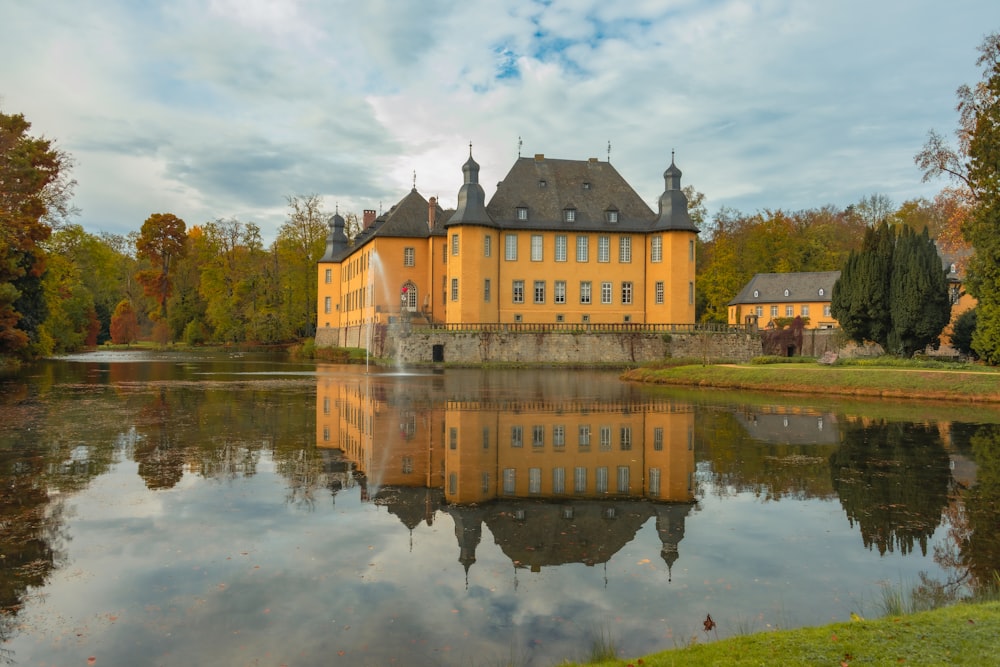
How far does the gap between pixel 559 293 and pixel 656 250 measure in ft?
23.0

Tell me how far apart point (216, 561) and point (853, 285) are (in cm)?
3142

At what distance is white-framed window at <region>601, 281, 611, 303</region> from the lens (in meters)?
48.7

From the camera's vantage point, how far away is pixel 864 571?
6301 mm

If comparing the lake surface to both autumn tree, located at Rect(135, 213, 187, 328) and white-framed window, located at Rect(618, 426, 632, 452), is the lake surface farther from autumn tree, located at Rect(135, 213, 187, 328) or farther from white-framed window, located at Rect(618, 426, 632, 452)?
autumn tree, located at Rect(135, 213, 187, 328)

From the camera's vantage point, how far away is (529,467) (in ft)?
34.3

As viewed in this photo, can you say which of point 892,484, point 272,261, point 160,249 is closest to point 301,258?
point 272,261

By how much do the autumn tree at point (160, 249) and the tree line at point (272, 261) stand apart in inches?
6.3

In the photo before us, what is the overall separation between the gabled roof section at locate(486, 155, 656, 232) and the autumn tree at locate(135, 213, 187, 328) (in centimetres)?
5003

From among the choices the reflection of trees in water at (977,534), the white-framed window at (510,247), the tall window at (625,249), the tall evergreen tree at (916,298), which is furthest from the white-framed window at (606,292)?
the reflection of trees in water at (977,534)

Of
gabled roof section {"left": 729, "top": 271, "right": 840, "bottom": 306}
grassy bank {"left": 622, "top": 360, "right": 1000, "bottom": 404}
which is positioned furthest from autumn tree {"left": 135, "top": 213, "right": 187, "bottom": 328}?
grassy bank {"left": 622, "top": 360, "right": 1000, "bottom": 404}

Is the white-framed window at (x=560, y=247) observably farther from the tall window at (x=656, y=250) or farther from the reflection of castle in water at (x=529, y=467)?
the reflection of castle in water at (x=529, y=467)

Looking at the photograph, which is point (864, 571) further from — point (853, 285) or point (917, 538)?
point (853, 285)

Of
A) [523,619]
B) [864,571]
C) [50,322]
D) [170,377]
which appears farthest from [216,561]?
[50,322]

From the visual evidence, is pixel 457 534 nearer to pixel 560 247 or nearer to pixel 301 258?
pixel 560 247
